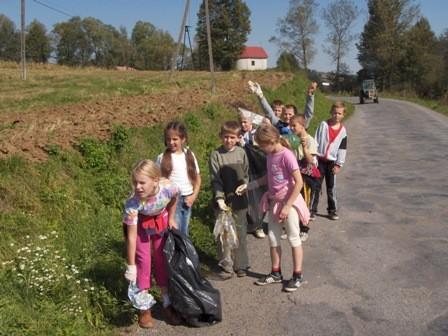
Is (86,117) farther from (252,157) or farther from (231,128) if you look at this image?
(231,128)

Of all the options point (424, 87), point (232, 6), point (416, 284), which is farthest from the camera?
point (232, 6)

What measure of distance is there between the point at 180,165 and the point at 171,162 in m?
0.09

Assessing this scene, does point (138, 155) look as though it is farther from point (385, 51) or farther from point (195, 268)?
point (385, 51)

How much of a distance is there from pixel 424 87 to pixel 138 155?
5106cm

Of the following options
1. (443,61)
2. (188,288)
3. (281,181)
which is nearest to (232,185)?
(281,181)

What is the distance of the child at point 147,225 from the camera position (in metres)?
3.80

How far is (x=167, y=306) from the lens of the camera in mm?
4094

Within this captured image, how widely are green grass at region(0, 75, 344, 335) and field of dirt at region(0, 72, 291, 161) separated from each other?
0.31 metres

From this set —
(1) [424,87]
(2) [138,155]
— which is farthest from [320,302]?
(1) [424,87]

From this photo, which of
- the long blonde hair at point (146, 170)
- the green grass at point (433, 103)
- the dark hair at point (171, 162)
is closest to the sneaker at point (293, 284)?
the dark hair at point (171, 162)

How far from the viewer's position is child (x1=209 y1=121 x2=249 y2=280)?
5.01 m

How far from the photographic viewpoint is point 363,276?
483 cm

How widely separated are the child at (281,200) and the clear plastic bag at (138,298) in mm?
1259

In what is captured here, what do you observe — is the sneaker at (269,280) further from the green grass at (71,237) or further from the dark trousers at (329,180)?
the dark trousers at (329,180)
